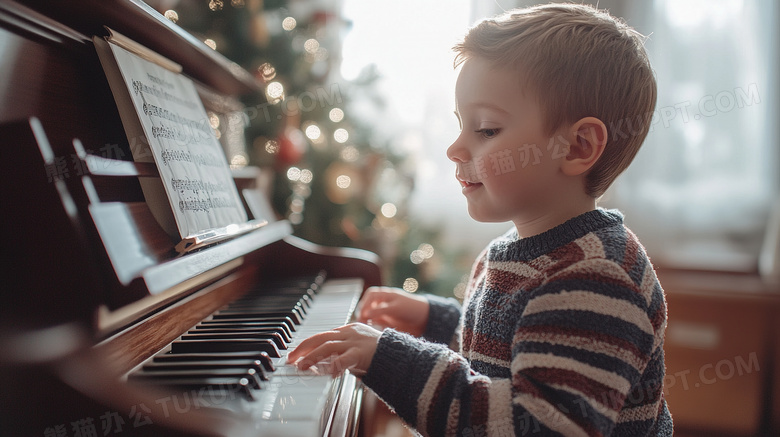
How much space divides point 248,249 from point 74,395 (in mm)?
492

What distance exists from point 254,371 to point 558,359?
408 millimetres

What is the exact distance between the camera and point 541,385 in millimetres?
686

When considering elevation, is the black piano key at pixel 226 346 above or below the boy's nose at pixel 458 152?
below

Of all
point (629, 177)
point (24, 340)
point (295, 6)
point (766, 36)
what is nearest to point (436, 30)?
point (295, 6)

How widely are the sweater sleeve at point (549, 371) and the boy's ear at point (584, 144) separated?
19cm

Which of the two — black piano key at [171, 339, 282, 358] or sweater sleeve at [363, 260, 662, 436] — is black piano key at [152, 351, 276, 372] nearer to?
black piano key at [171, 339, 282, 358]

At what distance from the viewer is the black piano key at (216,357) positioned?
730mm

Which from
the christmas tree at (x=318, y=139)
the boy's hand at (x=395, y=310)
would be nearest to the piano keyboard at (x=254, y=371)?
the boy's hand at (x=395, y=310)

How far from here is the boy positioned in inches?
27.1

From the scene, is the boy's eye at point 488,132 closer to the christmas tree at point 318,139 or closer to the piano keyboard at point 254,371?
the piano keyboard at point 254,371

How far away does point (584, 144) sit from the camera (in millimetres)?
851

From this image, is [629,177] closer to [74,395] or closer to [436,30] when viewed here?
[436,30]

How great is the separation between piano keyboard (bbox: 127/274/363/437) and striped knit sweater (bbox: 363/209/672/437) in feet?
0.41

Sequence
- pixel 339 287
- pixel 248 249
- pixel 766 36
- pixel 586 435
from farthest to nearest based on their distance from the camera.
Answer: pixel 766 36
pixel 339 287
pixel 248 249
pixel 586 435
